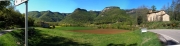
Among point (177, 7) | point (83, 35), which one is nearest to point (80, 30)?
point (83, 35)

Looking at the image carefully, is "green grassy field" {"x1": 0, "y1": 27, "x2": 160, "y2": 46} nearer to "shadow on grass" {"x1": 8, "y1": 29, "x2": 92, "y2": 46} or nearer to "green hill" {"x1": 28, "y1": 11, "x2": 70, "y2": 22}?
"shadow on grass" {"x1": 8, "y1": 29, "x2": 92, "y2": 46}

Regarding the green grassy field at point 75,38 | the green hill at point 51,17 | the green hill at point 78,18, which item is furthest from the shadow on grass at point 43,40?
the green hill at point 51,17

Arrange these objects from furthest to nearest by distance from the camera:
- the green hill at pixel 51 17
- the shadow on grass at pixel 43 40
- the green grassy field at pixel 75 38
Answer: the green hill at pixel 51 17, the shadow on grass at pixel 43 40, the green grassy field at pixel 75 38

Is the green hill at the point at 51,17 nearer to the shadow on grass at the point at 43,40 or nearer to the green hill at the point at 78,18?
the green hill at the point at 78,18

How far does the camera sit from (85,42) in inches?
457

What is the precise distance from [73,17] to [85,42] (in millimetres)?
4629

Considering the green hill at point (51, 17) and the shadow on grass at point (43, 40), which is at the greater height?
the green hill at point (51, 17)

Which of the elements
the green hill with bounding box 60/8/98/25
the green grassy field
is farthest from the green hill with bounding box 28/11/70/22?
the green grassy field

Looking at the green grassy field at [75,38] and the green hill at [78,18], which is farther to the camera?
the green hill at [78,18]

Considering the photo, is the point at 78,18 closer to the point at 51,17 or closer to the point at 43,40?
the point at 43,40

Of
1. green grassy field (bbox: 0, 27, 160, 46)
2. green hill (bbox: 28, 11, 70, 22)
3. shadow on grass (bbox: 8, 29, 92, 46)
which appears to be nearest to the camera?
green grassy field (bbox: 0, 27, 160, 46)

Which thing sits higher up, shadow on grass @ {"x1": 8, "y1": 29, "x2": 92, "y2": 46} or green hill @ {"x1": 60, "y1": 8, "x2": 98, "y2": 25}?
green hill @ {"x1": 60, "y1": 8, "x2": 98, "y2": 25}

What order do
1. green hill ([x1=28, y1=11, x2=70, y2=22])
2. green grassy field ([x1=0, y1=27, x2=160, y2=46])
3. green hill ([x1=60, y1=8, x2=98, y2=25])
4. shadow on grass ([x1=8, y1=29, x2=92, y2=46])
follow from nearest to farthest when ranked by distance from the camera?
green grassy field ([x1=0, y1=27, x2=160, y2=46])
shadow on grass ([x1=8, y1=29, x2=92, y2=46])
green hill ([x1=60, y1=8, x2=98, y2=25])
green hill ([x1=28, y1=11, x2=70, y2=22])

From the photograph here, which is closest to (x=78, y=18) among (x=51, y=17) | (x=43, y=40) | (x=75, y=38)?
(x=75, y=38)
